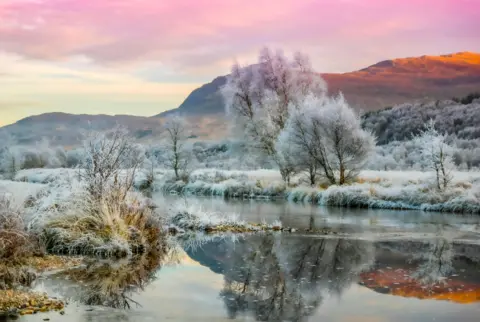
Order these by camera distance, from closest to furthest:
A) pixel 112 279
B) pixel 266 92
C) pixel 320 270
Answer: pixel 112 279 < pixel 320 270 < pixel 266 92

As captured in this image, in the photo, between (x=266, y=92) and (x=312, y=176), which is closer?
(x=312, y=176)

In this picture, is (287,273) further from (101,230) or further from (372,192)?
(372,192)

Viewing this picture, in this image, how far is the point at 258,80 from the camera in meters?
46.7

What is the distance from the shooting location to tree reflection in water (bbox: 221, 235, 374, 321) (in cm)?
1061

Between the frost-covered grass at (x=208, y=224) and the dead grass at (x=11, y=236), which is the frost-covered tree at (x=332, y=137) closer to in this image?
the frost-covered grass at (x=208, y=224)

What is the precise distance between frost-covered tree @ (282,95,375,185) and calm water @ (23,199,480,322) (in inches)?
655

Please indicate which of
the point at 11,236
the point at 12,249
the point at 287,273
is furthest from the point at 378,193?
the point at 12,249

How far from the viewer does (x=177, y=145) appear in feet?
196

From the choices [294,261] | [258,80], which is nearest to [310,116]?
[258,80]

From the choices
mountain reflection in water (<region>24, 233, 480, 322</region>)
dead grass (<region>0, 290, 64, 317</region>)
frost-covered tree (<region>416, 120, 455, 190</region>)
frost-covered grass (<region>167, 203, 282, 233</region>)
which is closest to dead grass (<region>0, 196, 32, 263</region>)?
mountain reflection in water (<region>24, 233, 480, 322</region>)

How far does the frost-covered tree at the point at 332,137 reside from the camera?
37562 millimetres

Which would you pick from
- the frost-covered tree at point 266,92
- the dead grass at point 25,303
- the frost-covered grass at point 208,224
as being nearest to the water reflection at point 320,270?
the frost-covered grass at point 208,224

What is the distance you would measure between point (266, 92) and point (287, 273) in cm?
3279

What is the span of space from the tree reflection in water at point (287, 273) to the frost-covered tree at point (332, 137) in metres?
18.4
